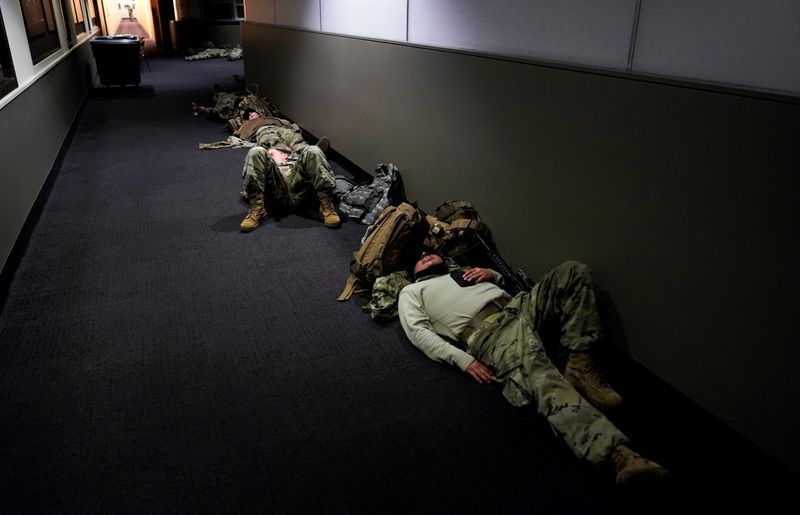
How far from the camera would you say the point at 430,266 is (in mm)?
2475

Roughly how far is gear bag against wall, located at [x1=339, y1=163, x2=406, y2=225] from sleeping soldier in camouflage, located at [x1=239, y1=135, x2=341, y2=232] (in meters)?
0.13

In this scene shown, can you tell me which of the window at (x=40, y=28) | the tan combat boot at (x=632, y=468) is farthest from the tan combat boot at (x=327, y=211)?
the window at (x=40, y=28)

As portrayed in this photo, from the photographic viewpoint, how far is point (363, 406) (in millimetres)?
1927

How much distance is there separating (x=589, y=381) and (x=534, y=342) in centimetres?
24

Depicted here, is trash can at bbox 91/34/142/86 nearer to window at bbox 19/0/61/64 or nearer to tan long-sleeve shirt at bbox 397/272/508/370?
window at bbox 19/0/61/64

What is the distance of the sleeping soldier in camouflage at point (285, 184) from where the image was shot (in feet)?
11.4

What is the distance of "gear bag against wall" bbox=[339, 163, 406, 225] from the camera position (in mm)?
3551

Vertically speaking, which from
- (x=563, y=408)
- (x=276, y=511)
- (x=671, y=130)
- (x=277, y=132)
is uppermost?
(x=671, y=130)

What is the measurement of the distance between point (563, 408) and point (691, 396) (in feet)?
1.44

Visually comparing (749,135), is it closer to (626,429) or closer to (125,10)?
(626,429)

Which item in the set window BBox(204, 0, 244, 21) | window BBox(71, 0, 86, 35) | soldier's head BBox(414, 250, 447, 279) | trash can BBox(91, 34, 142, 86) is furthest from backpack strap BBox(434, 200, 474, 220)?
window BBox(204, 0, 244, 21)

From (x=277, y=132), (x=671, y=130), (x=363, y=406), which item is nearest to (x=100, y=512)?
(x=363, y=406)

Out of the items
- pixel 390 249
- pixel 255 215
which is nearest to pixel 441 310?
pixel 390 249

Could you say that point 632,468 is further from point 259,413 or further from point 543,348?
point 259,413
